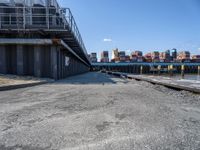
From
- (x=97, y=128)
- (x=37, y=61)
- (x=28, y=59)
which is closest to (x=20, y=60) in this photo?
(x=28, y=59)

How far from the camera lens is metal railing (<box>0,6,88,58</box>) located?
14.8 metres

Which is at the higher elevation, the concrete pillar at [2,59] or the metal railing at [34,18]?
the metal railing at [34,18]

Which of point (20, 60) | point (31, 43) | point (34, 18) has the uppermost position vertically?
point (34, 18)

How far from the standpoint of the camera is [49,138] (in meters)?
3.17

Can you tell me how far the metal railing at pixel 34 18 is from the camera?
48.5 ft

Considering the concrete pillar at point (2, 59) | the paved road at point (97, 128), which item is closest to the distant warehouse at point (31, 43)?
the concrete pillar at point (2, 59)

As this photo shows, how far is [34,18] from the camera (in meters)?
16.4

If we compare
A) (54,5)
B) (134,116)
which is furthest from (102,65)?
(134,116)

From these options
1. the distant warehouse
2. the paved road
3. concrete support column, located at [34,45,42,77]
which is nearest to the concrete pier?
the distant warehouse

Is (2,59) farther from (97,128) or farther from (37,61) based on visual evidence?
(97,128)

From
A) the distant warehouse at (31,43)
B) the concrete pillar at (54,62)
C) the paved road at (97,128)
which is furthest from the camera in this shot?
the concrete pillar at (54,62)

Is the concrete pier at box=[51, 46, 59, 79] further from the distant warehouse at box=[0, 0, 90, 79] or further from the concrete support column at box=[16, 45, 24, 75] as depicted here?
the concrete support column at box=[16, 45, 24, 75]

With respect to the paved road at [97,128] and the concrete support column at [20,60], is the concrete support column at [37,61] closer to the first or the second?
the concrete support column at [20,60]

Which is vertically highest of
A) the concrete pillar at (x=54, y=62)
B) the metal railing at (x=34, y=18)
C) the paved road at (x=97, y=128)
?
the metal railing at (x=34, y=18)
